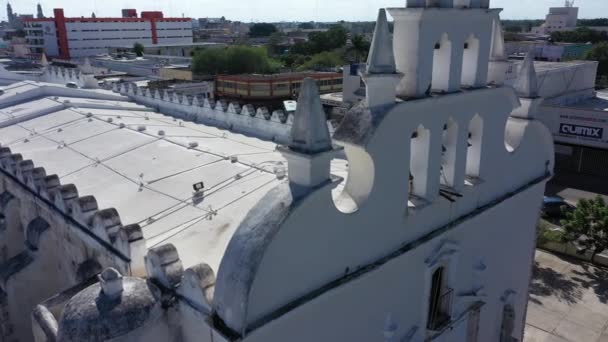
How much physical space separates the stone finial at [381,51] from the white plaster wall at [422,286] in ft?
8.48

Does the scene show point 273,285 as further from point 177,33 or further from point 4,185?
point 177,33

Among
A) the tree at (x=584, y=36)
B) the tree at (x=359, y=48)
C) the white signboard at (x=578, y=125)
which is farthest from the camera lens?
the tree at (x=584, y=36)

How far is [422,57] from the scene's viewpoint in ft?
26.7

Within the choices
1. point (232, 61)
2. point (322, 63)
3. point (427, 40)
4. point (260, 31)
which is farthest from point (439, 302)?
point (260, 31)

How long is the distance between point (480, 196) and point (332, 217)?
4834mm

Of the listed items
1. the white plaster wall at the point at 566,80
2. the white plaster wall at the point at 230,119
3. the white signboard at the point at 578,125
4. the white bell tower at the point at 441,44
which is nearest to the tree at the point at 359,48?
the white plaster wall at the point at 566,80

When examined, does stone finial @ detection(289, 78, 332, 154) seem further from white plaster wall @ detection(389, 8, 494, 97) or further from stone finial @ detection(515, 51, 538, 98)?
stone finial @ detection(515, 51, 538, 98)

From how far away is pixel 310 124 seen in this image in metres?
6.47

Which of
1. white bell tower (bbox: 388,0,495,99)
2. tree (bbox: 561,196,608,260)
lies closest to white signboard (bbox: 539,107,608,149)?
tree (bbox: 561,196,608,260)

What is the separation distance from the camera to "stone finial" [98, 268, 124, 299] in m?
7.45

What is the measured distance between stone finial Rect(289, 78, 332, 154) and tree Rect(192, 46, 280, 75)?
66.4 meters

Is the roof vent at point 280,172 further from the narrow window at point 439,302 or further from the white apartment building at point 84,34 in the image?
the white apartment building at point 84,34

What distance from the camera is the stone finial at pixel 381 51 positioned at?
7180 millimetres

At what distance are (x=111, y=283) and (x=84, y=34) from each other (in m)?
105
